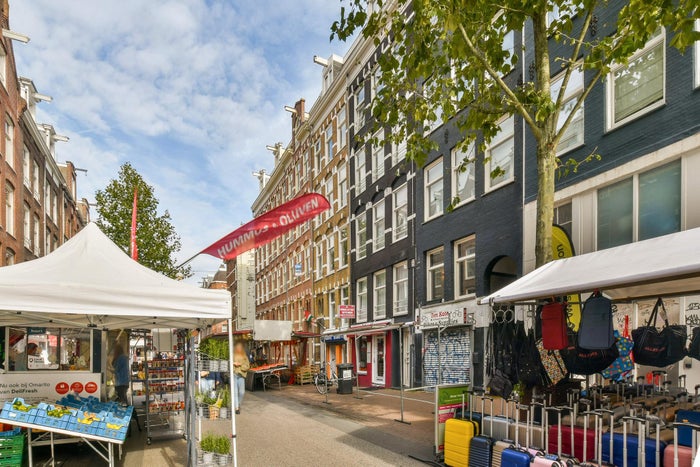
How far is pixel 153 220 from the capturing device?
2355 centimetres

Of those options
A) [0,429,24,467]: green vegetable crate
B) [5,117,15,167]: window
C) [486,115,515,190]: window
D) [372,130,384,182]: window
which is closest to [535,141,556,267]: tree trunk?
[486,115,515,190]: window

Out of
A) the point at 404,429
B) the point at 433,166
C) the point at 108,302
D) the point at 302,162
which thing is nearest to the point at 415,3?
the point at 108,302

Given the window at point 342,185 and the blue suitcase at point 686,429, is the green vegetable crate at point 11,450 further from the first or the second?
the window at point 342,185

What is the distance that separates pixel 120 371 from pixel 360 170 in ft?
60.7

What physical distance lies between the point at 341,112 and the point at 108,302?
25.3 m

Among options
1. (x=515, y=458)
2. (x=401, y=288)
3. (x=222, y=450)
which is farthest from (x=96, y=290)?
(x=401, y=288)

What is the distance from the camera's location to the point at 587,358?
24.6 feet

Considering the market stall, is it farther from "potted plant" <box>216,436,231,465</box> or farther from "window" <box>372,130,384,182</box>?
"window" <box>372,130,384,182</box>

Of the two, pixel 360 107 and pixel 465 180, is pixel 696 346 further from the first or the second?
pixel 360 107

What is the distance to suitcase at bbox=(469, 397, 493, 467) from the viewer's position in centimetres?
668

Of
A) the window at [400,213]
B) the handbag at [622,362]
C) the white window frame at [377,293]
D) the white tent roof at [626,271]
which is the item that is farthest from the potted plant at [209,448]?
the white window frame at [377,293]

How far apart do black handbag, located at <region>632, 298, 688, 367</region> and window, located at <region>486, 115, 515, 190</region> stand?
8.08m

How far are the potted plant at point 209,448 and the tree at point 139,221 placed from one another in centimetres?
1631

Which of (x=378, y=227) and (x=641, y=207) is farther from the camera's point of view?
(x=378, y=227)
